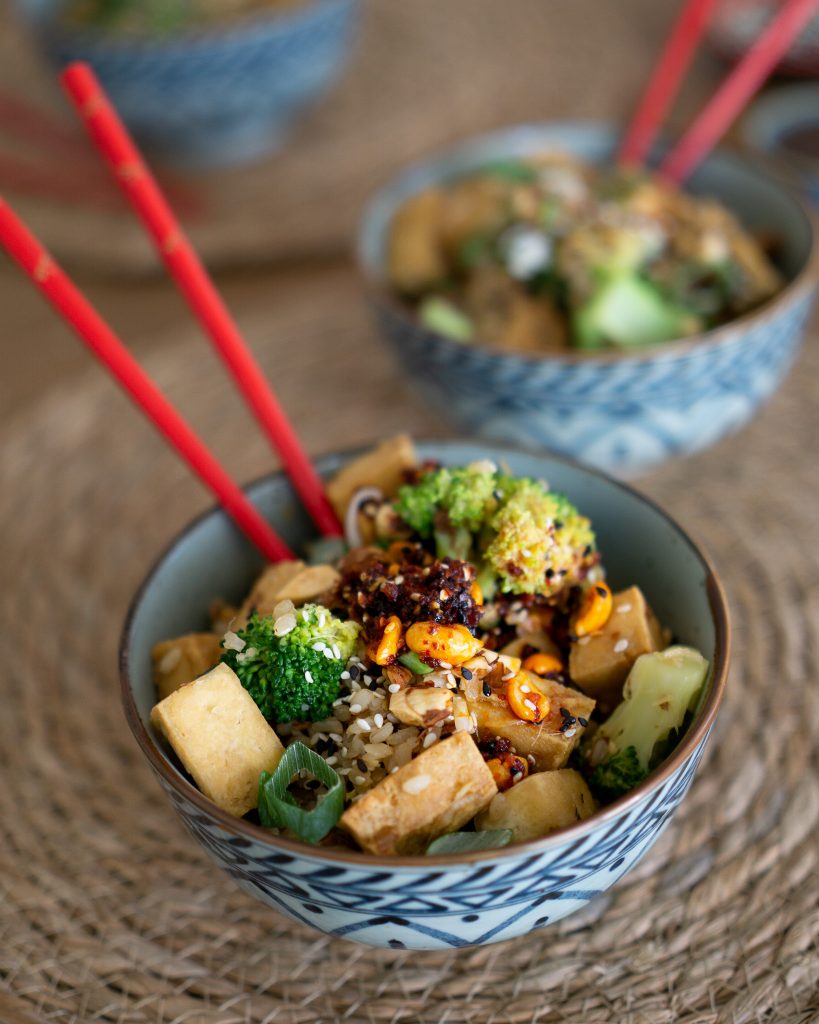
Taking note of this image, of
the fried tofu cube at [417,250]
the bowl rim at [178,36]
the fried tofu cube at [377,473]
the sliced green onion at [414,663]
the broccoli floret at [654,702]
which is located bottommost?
the broccoli floret at [654,702]

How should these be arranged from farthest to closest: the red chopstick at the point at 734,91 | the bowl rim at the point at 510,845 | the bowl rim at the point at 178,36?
1. the bowl rim at the point at 178,36
2. the red chopstick at the point at 734,91
3. the bowl rim at the point at 510,845

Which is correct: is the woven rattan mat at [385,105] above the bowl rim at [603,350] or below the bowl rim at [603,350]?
above

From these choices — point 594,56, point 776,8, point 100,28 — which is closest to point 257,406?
point 100,28

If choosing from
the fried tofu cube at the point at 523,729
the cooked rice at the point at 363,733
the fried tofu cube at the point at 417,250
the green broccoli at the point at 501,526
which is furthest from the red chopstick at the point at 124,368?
the fried tofu cube at the point at 417,250

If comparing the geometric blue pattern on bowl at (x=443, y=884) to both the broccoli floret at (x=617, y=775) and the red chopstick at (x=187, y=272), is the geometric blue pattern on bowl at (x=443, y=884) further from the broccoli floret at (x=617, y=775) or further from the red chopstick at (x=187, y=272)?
the red chopstick at (x=187, y=272)

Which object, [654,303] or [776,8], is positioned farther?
[776,8]

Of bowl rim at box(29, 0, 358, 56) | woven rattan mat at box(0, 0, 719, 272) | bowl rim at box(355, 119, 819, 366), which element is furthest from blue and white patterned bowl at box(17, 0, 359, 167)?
bowl rim at box(355, 119, 819, 366)

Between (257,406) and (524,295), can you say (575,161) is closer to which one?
(524,295)
